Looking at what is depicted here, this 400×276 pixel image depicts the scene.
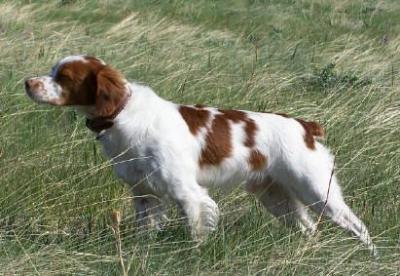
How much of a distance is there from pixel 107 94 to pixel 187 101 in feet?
6.82

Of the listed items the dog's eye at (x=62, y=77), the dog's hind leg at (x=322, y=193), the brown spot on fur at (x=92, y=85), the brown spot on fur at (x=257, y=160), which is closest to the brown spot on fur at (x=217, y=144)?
the brown spot on fur at (x=257, y=160)

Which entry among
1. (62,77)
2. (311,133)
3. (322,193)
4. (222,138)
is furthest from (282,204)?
(62,77)

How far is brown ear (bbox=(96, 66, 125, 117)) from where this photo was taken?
4062 millimetres

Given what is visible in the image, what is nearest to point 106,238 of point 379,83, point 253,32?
point 379,83

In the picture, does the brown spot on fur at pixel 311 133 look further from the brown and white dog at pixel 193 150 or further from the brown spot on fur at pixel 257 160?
the brown spot on fur at pixel 257 160

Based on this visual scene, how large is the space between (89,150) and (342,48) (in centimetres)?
483

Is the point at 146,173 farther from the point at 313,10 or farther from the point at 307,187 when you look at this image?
the point at 313,10

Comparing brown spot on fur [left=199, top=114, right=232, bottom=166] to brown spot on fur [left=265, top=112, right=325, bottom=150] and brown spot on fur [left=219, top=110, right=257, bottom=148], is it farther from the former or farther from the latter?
brown spot on fur [left=265, top=112, right=325, bottom=150]

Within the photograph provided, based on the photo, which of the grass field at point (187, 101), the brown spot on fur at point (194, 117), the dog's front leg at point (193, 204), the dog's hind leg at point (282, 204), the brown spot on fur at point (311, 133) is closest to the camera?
the grass field at point (187, 101)

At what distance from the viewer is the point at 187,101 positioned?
6.12 metres

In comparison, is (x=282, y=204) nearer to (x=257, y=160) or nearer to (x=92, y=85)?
(x=257, y=160)

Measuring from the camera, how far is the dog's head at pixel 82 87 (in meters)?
4.06

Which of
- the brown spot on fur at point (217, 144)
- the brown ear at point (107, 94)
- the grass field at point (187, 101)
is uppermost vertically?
the brown ear at point (107, 94)

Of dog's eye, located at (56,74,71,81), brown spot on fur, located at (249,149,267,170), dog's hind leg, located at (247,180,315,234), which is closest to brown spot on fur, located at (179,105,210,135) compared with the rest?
brown spot on fur, located at (249,149,267,170)
